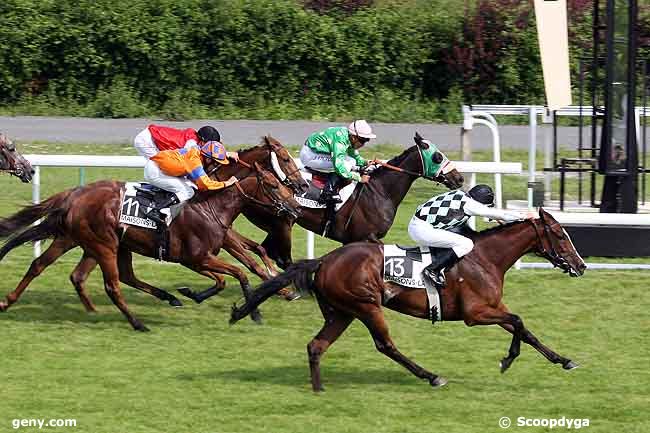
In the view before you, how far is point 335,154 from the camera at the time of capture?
926 cm

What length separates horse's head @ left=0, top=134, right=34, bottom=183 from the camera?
9.92 meters

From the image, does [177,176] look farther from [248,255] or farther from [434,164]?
[434,164]

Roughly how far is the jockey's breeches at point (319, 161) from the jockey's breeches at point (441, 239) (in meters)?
2.15

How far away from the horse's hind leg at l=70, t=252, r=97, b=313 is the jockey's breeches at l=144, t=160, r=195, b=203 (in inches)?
30.1

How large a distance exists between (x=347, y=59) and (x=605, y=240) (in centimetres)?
932

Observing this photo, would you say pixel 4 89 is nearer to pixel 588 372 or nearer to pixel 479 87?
pixel 479 87

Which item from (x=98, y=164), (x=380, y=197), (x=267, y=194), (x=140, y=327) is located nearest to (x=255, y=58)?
(x=98, y=164)

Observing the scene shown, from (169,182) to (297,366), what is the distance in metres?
1.72

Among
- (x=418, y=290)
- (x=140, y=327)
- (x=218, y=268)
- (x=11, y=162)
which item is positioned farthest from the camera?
(x=11, y=162)

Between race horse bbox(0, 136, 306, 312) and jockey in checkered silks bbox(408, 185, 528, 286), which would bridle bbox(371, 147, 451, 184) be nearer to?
race horse bbox(0, 136, 306, 312)

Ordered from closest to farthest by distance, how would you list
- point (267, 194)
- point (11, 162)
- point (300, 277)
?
point (300, 277)
point (267, 194)
point (11, 162)

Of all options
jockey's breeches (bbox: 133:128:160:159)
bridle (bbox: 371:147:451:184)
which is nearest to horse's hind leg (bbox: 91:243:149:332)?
jockey's breeches (bbox: 133:128:160:159)

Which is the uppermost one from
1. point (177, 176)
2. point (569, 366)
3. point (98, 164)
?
point (177, 176)

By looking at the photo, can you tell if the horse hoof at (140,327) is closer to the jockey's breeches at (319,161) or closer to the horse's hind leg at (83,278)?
the horse's hind leg at (83,278)
